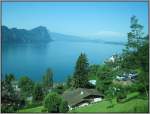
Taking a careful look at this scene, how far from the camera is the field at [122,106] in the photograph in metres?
8.61

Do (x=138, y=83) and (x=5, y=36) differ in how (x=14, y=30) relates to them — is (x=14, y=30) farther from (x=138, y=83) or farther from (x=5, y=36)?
(x=138, y=83)

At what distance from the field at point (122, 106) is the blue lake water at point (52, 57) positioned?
54cm

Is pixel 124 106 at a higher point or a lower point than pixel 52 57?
lower

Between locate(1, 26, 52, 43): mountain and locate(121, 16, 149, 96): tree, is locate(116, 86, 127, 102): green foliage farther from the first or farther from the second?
locate(1, 26, 52, 43): mountain

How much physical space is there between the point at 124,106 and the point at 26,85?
1.47 metres

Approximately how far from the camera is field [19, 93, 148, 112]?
28.2 feet

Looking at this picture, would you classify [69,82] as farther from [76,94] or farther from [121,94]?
[121,94]

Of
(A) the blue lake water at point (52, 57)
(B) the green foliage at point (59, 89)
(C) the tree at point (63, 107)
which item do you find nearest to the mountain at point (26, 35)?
(A) the blue lake water at point (52, 57)

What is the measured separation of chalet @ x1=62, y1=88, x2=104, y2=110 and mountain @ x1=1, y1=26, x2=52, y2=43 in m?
0.87

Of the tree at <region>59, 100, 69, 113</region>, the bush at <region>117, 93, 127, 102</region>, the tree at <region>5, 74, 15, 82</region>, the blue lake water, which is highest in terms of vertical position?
the blue lake water

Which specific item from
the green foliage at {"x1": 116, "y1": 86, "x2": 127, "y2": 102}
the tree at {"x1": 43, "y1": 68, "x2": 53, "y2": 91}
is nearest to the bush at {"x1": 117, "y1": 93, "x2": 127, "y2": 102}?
the green foliage at {"x1": 116, "y1": 86, "x2": 127, "y2": 102}

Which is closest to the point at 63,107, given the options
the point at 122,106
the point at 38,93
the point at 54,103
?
the point at 54,103

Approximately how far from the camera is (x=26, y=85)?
28.7 ft

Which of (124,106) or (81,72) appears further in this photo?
(81,72)
